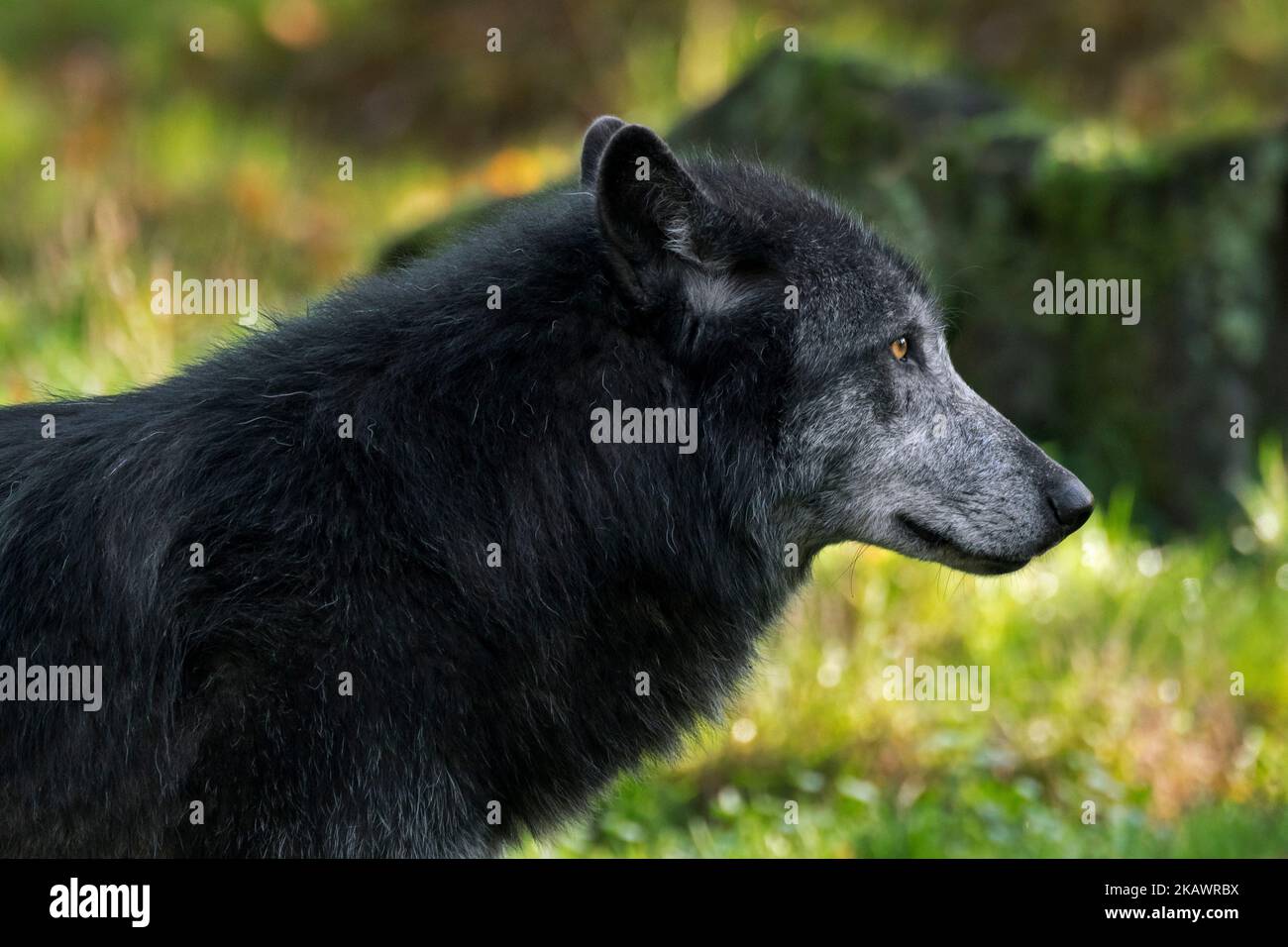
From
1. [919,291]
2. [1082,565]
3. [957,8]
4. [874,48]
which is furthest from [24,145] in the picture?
[919,291]

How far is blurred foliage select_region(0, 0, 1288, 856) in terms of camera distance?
660 centimetres

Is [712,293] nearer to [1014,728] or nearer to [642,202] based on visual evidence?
[642,202]

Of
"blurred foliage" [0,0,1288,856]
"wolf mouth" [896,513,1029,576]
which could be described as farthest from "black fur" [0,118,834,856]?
"blurred foliage" [0,0,1288,856]

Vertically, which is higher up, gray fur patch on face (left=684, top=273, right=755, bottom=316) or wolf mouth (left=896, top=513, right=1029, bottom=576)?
gray fur patch on face (left=684, top=273, right=755, bottom=316)

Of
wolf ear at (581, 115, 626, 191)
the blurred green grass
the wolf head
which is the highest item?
wolf ear at (581, 115, 626, 191)

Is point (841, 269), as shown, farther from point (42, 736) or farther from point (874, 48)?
point (874, 48)

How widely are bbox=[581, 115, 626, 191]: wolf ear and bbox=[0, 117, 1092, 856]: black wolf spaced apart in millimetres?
14

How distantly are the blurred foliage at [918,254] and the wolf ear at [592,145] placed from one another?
4.83 ft

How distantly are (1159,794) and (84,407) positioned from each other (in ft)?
15.0

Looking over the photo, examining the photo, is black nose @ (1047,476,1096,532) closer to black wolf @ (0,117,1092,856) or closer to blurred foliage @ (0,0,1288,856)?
black wolf @ (0,117,1092,856)

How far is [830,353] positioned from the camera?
441 centimetres

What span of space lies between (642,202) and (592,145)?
61cm

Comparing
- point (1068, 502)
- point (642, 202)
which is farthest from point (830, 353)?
point (1068, 502)

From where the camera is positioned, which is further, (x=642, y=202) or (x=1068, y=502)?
(x=1068, y=502)
